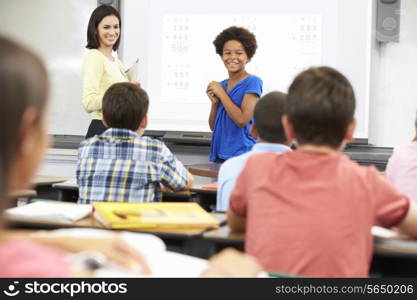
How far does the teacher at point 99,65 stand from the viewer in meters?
3.78

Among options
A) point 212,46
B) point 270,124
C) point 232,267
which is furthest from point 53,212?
point 212,46

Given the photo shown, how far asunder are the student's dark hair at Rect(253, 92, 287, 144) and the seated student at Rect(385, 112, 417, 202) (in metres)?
0.48

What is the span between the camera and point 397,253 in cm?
158

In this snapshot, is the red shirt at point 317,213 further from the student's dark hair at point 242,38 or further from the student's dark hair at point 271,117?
the student's dark hair at point 242,38

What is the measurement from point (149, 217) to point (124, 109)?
37.3 inches

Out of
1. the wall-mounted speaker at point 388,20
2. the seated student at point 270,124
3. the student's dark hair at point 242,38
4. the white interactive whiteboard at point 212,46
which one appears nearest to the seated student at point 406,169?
the seated student at point 270,124

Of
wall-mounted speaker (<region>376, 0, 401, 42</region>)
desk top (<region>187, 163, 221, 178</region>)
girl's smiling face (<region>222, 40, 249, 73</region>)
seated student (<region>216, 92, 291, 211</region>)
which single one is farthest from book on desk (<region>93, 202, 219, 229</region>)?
wall-mounted speaker (<region>376, 0, 401, 42</region>)

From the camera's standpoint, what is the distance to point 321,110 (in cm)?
166

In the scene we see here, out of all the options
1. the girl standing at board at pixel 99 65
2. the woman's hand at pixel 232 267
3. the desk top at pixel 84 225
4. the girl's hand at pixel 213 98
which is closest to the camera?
the woman's hand at pixel 232 267

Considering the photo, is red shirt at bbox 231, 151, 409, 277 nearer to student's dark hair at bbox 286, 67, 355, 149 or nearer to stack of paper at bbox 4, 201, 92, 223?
student's dark hair at bbox 286, 67, 355, 149

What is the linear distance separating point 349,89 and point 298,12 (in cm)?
305

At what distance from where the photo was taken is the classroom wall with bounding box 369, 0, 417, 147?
439 centimetres

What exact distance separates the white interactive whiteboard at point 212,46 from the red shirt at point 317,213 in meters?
2.96

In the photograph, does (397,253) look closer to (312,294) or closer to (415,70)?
(312,294)
